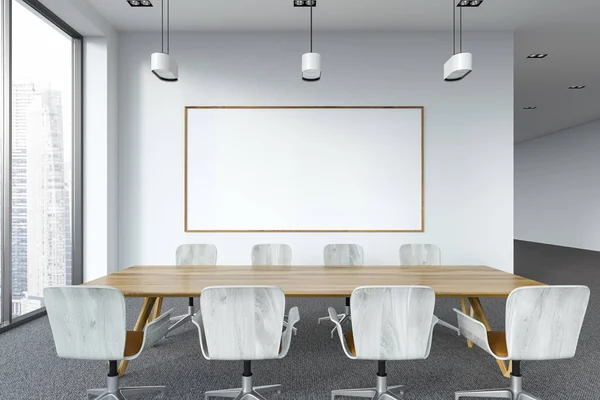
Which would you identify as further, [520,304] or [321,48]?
[321,48]

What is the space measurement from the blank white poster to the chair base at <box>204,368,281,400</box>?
10.0 feet

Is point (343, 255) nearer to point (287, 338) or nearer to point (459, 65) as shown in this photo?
point (287, 338)

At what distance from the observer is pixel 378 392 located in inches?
98.6

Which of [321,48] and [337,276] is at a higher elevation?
[321,48]

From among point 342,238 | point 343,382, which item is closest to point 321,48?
point 342,238

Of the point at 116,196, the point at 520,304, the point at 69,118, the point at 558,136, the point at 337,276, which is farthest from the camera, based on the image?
the point at 558,136

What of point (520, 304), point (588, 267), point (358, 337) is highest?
point (520, 304)

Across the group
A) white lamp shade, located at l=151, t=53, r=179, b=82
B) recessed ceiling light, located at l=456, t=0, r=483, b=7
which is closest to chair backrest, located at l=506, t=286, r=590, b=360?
white lamp shade, located at l=151, t=53, r=179, b=82

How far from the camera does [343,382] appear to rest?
9.73 ft

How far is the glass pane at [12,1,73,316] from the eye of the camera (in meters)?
4.30

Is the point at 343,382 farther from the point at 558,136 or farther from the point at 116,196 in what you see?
the point at 558,136

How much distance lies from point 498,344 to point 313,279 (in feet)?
4.27

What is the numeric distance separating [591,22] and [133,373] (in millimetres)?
6678

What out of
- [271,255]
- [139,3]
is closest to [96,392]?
[271,255]
